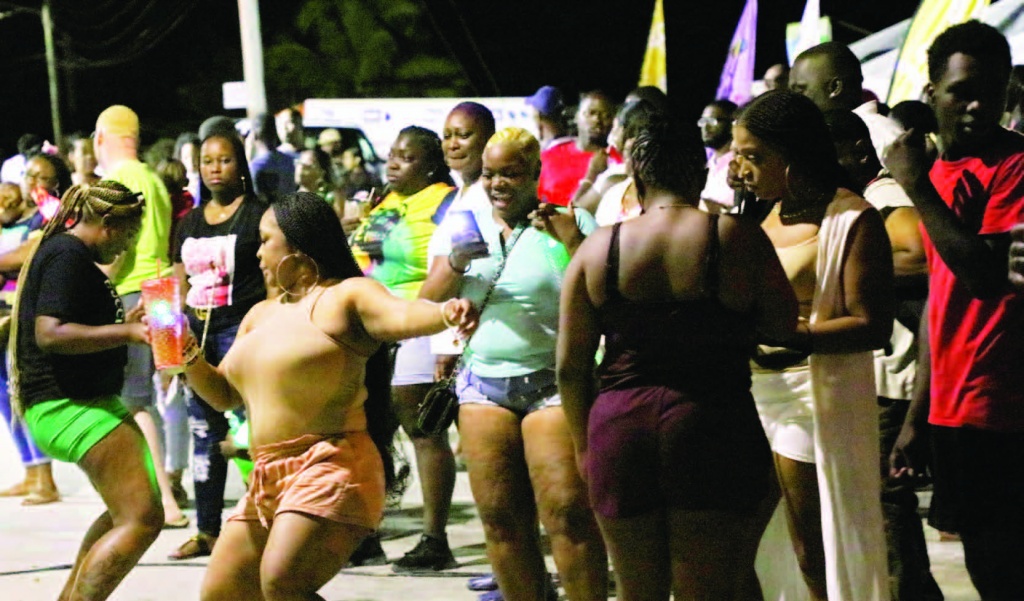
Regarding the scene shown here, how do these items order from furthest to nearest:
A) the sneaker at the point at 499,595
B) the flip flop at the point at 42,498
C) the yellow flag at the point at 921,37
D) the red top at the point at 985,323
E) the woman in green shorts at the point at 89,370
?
the flip flop at the point at 42,498, the yellow flag at the point at 921,37, the sneaker at the point at 499,595, the woman in green shorts at the point at 89,370, the red top at the point at 985,323

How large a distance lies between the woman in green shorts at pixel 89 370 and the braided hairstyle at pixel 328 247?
1037 mm

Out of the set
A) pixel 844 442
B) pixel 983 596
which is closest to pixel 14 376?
pixel 844 442

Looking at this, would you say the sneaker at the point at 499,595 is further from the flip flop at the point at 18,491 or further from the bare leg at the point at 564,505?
the flip flop at the point at 18,491

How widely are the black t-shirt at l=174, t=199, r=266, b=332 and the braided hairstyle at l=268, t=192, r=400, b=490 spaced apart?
2561 mm

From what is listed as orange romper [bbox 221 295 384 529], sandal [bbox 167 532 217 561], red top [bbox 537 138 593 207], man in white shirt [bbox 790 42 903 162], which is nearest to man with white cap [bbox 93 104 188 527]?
sandal [bbox 167 532 217 561]

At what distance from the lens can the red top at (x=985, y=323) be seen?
4395 millimetres

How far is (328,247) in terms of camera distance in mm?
5051

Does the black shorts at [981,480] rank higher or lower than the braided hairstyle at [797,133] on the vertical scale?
lower

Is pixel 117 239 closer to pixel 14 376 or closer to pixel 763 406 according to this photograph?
pixel 14 376

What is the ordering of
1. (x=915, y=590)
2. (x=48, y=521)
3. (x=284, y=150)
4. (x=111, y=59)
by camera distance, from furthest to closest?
(x=111, y=59) < (x=284, y=150) < (x=48, y=521) < (x=915, y=590)

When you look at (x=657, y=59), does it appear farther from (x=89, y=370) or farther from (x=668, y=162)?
(x=668, y=162)

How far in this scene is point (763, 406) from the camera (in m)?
5.18

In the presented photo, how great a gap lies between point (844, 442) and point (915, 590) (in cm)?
141

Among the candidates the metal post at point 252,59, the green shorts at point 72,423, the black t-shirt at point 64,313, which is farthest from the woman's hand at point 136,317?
the metal post at point 252,59
